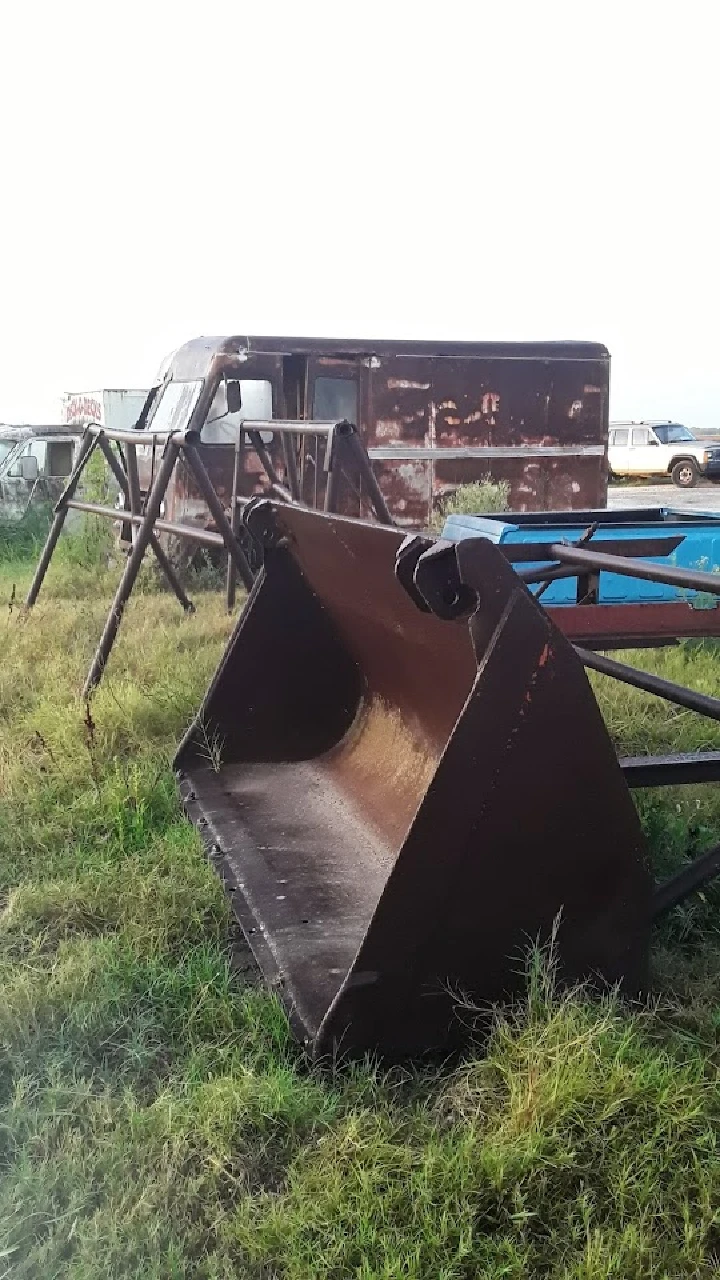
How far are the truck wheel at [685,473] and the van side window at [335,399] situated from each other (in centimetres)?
1760

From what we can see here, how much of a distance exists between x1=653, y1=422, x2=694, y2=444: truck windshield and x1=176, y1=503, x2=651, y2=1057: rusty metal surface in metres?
25.5

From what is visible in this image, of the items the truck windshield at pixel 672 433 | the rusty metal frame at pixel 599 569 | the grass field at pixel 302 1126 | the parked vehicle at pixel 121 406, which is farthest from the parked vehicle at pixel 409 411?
the truck windshield at pixel 672 433

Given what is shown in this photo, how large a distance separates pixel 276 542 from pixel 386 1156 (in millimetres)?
2259

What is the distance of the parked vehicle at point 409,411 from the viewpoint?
9094 mm

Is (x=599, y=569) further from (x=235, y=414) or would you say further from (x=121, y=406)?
(x=121, y=406)

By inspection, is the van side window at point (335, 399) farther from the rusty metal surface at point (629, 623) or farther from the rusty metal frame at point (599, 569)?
the rusty metal frame at point (599, 569)

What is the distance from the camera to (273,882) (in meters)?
3.11

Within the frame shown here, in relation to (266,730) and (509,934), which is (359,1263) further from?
(266,730)

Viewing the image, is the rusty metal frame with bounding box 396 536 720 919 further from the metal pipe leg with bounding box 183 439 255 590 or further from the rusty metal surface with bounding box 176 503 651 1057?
the metal pipe leg with bounding box 183 439 255 590

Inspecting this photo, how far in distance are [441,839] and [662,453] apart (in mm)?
26067

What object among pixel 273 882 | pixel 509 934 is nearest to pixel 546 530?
pixel 273 882

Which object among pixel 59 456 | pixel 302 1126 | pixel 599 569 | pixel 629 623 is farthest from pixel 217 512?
pixel 59 456

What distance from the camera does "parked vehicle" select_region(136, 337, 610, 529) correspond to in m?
9.09

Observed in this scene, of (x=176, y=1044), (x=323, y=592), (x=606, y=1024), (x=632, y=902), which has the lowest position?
(x=176, y=1044)
